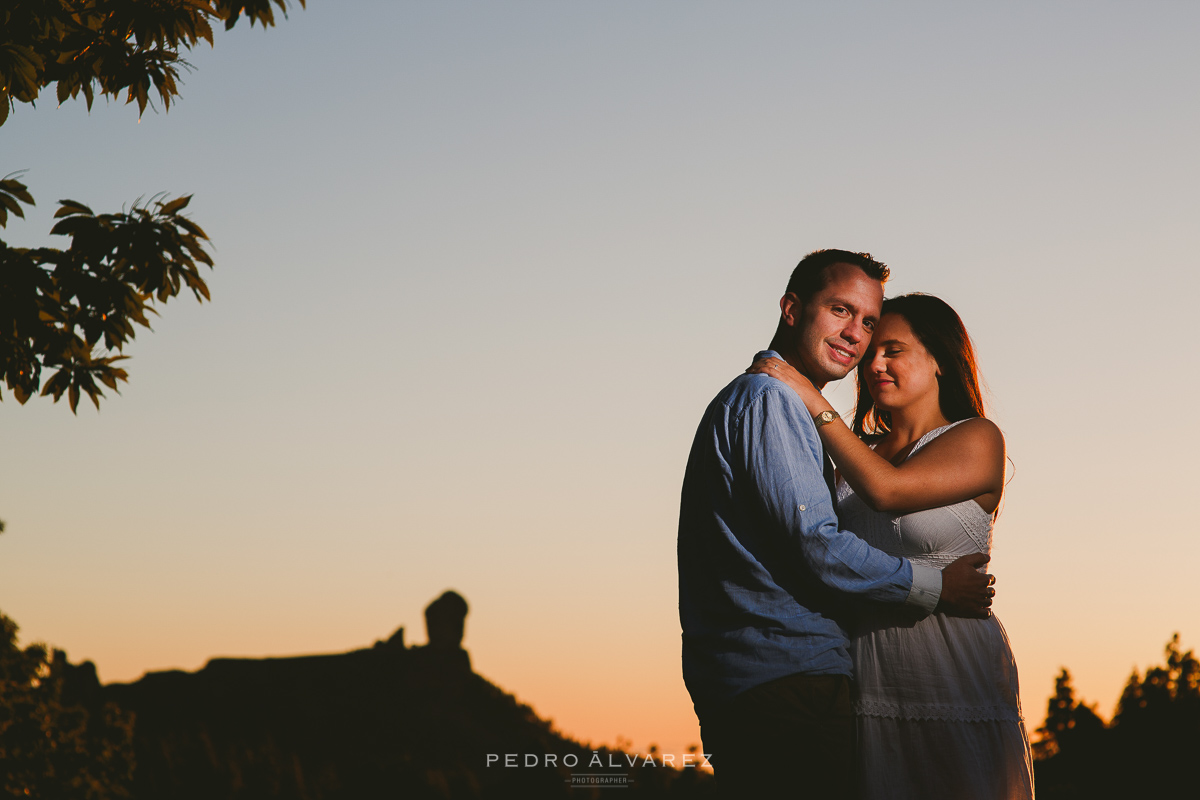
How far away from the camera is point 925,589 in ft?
13.8

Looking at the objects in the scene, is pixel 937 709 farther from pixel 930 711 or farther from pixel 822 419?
pixel 822 419

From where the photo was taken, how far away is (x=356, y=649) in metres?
100

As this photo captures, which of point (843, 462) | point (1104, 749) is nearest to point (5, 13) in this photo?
point (843, 462)

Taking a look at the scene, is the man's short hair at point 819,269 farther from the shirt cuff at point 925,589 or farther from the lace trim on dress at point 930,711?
the lace trim on dress at point 930,711

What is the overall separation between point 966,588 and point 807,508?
87 centimetres

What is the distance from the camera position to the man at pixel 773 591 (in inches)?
153

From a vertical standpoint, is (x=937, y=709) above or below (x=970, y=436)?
below

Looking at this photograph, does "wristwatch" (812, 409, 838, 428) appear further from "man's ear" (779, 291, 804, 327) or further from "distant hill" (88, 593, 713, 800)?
"distant hill" (88, 593, 713, 800)

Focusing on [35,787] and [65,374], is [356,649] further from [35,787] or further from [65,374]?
[65,374]

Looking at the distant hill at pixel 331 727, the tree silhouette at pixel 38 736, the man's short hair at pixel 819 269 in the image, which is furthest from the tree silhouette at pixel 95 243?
the distant hill at pixel 331 727

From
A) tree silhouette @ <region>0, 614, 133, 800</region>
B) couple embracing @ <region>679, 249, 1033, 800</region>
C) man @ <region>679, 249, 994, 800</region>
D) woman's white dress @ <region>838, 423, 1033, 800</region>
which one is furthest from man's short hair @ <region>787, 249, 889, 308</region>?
tree silhouette @ <region>0, 614, 133, 800</region>

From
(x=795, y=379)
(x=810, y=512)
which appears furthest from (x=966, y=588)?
(x=795, y=379)

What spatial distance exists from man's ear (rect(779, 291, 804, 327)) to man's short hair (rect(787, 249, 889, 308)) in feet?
0.06

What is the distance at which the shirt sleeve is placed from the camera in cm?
396
